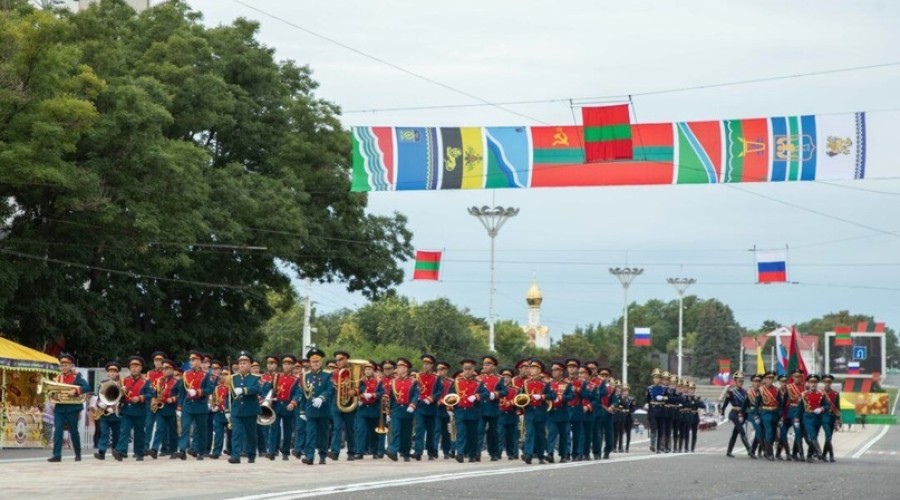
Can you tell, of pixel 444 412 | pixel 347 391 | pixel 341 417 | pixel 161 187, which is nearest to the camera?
pixel 347 391

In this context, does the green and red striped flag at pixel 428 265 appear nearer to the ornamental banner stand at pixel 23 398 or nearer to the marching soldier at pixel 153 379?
the ornamental banner stand at pixel 23 398

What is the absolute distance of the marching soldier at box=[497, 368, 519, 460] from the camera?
2802 cm

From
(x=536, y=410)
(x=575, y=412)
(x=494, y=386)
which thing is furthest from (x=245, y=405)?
(x=575, y=412)

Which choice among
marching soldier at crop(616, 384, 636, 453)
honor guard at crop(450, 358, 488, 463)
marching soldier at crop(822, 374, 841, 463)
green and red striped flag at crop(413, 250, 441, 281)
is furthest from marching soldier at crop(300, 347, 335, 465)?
green and red striped flag at crop(413, 250, 441, 281)

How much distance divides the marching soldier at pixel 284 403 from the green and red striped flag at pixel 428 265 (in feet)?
128

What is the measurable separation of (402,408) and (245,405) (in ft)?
10.9

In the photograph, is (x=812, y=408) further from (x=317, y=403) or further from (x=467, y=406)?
(x=317, y=403)

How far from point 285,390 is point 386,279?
27.5 meters

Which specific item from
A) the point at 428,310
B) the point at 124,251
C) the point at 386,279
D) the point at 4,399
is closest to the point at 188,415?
the point at 4,399

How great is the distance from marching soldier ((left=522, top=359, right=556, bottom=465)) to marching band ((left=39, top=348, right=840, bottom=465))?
0.02 metres

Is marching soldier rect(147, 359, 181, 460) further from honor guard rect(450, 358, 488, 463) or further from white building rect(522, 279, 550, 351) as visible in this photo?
white building rect(522, 279, 550, 351)

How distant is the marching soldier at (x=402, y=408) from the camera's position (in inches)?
1083

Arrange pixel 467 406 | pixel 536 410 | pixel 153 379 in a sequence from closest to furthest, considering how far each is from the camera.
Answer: pixel 153 379
pixel 467 406
pixel 536 410

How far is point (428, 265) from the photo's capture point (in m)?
68.4
